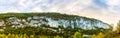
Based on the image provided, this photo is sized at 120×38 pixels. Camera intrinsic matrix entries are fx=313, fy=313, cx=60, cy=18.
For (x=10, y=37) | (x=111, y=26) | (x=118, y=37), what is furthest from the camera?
(x=10, y=37)

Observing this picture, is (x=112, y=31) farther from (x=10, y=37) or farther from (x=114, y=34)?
(x=10, y=37)

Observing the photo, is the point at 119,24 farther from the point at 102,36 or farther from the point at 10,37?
the point at 10,37

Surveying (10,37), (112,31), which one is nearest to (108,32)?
(112,31)

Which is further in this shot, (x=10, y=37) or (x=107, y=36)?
(x=10, y=37)

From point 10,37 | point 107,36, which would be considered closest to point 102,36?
point 107,36

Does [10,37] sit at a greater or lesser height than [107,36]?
lesser

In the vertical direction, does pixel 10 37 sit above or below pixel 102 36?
below

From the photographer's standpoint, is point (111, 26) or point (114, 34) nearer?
point (114, 34)

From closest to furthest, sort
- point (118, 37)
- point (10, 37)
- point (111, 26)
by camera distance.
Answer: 1. point (118, 37)
2. point (111, 26)
3. point (10, 37)
